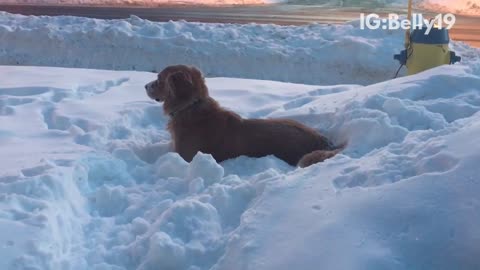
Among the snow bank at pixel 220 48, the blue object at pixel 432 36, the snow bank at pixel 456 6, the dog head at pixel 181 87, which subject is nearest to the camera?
the dog head at pixel 181 87

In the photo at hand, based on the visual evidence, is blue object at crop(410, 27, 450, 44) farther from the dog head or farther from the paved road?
the paved road

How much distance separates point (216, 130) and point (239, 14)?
1738 centimetres

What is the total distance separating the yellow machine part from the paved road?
9.96 meters

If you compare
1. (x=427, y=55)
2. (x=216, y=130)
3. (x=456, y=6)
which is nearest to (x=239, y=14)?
(x=456, y=6)

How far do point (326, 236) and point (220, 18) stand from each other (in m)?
18.1

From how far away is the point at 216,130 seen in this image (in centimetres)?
586

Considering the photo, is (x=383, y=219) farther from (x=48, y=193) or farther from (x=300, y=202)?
(x=48, y=193)

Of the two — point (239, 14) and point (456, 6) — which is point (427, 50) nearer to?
point (239, 14)

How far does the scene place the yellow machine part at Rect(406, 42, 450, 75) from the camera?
8.05 meters

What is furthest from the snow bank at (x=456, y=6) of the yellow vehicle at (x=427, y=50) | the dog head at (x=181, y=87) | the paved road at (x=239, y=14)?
the dog head at (x=181, y=87)

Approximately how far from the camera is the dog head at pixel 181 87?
20.1 ft

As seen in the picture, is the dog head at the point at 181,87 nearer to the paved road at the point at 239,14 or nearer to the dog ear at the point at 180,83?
the dog ear at the point at 180,83

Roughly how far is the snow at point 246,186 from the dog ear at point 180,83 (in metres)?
0.49

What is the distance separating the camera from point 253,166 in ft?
17.8
